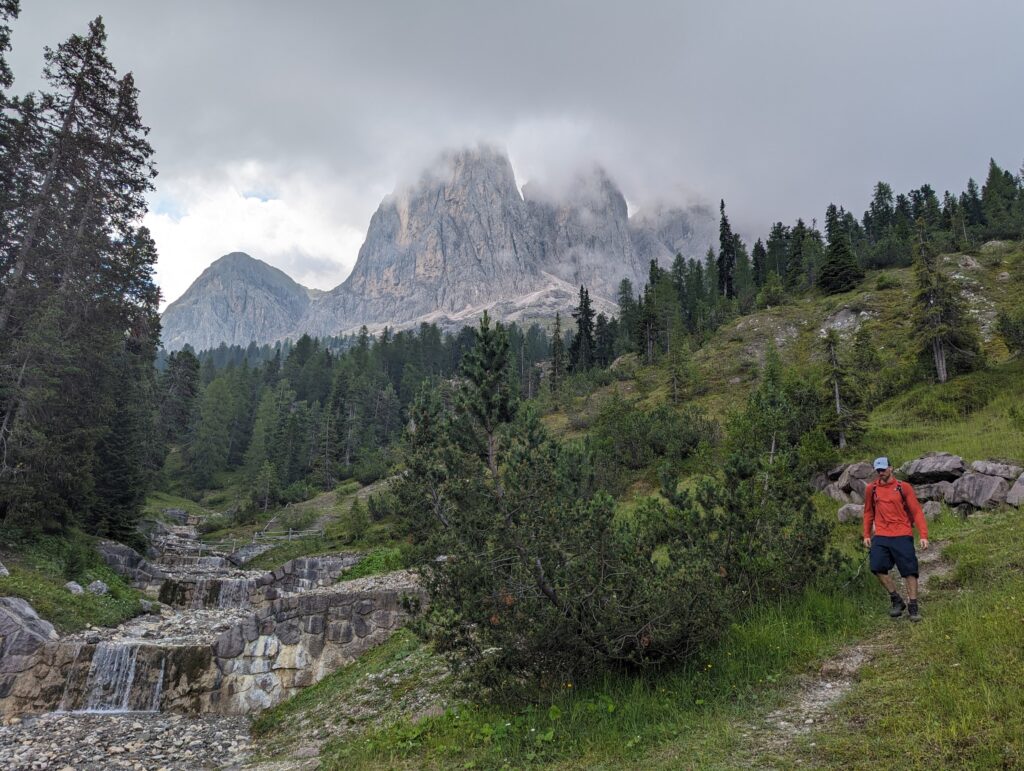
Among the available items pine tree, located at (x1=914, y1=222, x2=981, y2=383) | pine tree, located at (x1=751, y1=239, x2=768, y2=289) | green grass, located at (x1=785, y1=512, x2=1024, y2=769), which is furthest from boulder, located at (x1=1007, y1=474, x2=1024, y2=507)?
pine tree, located at (x1=751, y1=239, x2=768, y2=289)

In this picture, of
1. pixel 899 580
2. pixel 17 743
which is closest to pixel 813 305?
pixel 899 580

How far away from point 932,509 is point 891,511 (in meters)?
7.24

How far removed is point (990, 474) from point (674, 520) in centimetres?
959

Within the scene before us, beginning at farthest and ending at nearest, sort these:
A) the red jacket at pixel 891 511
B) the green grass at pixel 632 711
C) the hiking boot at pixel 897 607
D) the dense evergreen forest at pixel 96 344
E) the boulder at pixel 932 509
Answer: the dense evergreen forest at pixel 96 344
the boulder at pixel 932 509
the red jacket at pixel 891 511
the hiking boot at pixel 897 607
the green grass at pixel 632 711

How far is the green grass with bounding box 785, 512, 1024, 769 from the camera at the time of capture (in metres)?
3.99

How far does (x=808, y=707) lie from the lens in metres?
5.55

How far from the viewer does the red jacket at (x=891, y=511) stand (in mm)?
7777

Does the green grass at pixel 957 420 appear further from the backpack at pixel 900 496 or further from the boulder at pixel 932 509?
the backpack at pixel 900 496

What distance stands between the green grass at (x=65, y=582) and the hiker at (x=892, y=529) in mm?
20481

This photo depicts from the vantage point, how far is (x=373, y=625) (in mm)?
15242

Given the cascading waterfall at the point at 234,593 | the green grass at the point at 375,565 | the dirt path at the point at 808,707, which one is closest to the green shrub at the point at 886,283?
the green grass at the point at 375,565

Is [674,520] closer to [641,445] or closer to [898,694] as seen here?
[898,694]

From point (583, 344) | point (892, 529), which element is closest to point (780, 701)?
point (892, 529)

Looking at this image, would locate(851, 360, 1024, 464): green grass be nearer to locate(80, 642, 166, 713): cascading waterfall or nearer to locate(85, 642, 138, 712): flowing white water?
locate(80, 642, 166, 713): cascading waterfall
